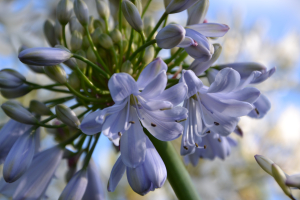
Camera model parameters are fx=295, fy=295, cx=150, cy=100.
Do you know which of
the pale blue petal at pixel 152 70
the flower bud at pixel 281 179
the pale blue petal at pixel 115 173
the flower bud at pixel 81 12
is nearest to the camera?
the flower bud at pixel 281 179

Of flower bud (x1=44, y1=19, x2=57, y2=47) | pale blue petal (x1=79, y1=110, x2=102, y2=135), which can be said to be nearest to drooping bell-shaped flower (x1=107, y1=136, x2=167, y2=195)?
pale blue petal (x1=79, y1=110, x2=102, y2=135)

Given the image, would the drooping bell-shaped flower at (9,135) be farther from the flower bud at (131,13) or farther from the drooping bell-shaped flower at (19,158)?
the flower bud at (131,13)

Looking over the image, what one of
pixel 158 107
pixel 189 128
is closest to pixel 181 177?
pixel 189 128

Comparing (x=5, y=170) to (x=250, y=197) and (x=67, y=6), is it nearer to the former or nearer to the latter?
(x=67, y=6)

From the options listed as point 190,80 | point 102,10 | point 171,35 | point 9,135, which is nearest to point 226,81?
point 190,80

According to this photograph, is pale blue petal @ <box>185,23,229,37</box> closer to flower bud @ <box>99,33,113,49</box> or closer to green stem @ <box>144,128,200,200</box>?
flower bud @ <box>99,33,113,49</box>

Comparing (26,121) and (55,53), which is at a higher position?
(55,53)

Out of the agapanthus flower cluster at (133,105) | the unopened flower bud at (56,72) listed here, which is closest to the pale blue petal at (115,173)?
the agapanthus flower cluster at (133,105)
